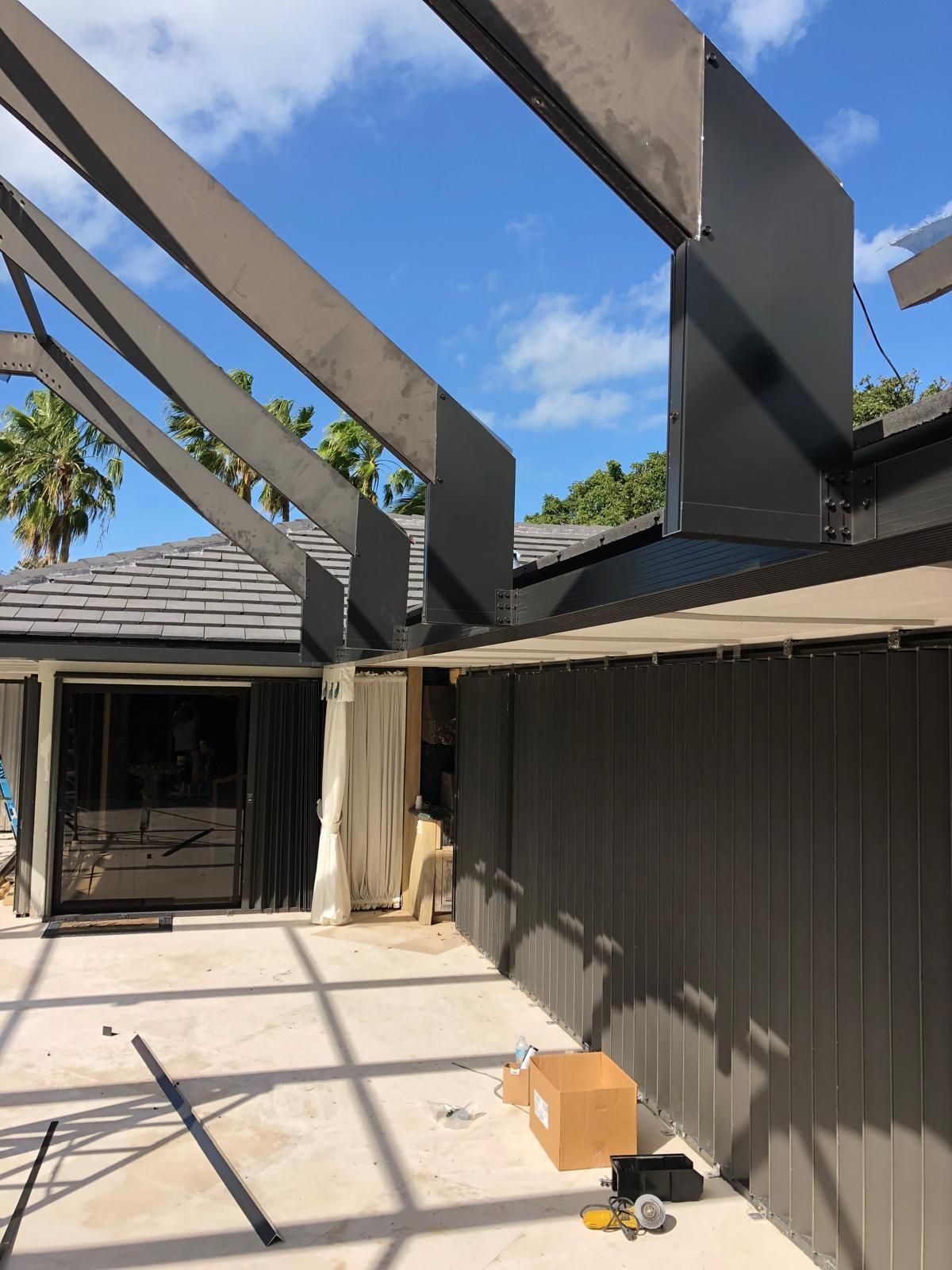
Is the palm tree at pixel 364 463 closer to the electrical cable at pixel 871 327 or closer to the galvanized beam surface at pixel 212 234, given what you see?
the galvanized beam surface at pixel 212 234

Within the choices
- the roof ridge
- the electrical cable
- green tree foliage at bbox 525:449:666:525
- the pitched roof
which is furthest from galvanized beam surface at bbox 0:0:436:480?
green tree foliage at bbox 525:449:666:525

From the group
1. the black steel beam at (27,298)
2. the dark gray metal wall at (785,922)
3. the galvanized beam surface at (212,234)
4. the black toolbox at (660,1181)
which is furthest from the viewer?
the black steel beam at (27,298)

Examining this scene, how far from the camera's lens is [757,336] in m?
1.89

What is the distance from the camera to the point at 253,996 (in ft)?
20.8

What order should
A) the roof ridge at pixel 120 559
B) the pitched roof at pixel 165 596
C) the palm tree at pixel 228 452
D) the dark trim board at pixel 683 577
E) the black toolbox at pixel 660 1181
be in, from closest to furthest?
the dark trim board at pixel 683 577 < the black toolbox at pixel 660 1181 < the pitched roof at pixel 165 596 < the roof ridge at pixel 120 559 < the palm tree at pixel 228 452

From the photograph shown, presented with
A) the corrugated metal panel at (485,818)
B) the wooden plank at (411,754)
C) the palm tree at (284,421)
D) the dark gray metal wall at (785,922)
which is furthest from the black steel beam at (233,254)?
the palm tree at (284,421)

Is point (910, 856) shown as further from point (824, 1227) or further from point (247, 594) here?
point (247, 594)

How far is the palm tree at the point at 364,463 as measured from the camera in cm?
2094

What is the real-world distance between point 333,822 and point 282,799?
2.54 feet

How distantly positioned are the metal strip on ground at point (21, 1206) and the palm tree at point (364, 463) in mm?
17517

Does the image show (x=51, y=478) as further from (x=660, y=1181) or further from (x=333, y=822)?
(x=660, y=1181)

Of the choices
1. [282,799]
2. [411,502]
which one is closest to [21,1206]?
[282,799]

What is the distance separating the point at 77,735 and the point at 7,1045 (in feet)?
12.6

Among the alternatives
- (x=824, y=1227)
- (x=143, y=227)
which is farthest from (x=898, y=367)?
(x=824, y=1227)
